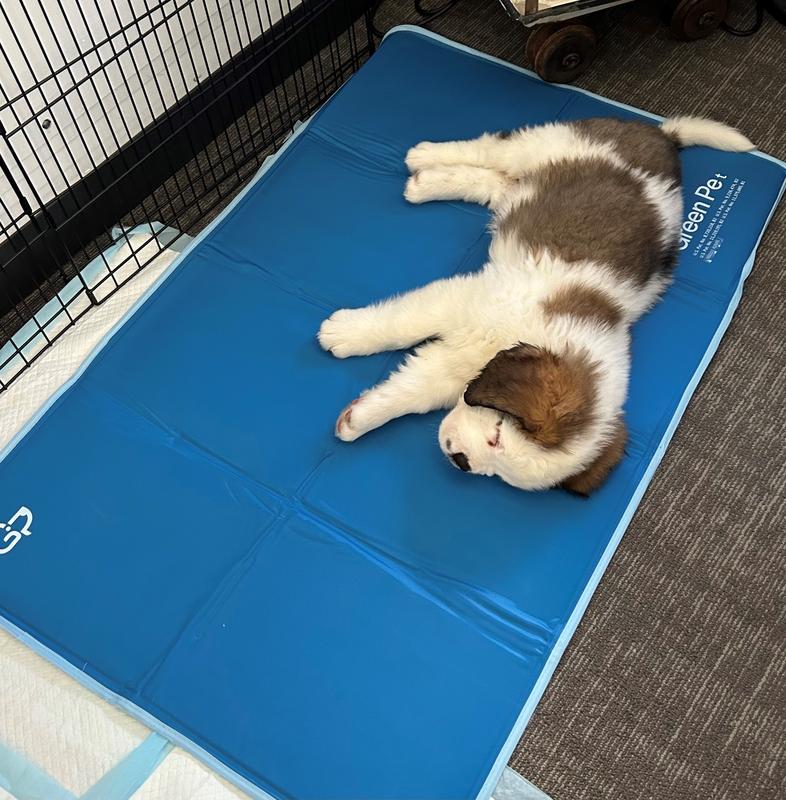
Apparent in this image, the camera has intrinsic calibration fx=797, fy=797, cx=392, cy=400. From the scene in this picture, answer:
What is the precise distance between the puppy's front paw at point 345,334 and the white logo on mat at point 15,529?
0.89 m

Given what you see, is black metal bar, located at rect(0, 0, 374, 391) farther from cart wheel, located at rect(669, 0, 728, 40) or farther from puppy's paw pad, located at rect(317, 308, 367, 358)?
cart wheel, located at rect(669, 0, 728, 40)

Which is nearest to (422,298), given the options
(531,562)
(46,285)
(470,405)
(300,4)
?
(470,405)

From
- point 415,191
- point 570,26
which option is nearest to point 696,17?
point 570,26

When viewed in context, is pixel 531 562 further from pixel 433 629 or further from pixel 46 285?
pixel 46 285

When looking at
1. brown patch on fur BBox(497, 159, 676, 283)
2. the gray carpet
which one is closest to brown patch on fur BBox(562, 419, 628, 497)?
the gray carpet

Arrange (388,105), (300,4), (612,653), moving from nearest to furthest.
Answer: (612,653) → (388,105) → (300,4)

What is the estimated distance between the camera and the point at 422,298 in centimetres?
209

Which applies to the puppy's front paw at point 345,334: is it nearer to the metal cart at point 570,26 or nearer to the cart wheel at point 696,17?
the metal cart at point 570,26

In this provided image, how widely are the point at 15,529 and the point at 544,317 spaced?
1421 mm

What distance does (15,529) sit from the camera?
2.02 meters

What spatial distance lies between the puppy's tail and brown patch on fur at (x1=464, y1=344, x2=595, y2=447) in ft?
3.59

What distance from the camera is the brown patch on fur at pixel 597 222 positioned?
1979 millimetres

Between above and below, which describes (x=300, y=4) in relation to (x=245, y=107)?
above

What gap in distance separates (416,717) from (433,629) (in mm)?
198
